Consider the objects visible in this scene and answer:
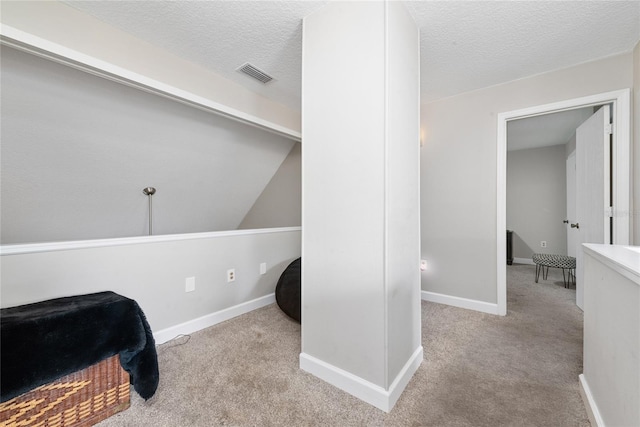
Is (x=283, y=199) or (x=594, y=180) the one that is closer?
(x=594, y=180)

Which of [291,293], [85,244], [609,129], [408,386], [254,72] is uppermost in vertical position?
[254,72]

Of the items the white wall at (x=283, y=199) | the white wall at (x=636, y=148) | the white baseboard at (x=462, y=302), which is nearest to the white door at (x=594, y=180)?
the white wall at (x=636, y=148)

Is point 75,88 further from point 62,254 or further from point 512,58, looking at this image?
point 512,58

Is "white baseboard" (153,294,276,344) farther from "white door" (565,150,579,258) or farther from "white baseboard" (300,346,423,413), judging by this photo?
"white door" (565,150,579,258)

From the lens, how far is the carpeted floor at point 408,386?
4.37ft

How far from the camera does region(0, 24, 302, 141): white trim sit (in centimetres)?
134

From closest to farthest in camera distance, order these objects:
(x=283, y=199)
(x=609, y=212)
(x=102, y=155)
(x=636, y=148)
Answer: (x=636, y=148) < (x=102, y=155) < (x=609, y=212) < (x=283, y=199)

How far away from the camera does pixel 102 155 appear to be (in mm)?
2164

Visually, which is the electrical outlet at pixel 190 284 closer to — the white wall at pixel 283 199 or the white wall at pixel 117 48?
the white wall at pixel 117 48

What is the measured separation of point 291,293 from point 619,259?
2030 mm

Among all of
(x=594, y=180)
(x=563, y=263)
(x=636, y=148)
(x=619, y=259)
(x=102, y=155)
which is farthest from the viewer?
(x=563, y=263)

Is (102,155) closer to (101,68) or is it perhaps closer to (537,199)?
(101,68)

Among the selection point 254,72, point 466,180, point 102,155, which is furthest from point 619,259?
point 102,155

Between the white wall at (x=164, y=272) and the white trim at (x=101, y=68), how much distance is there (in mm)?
1083
